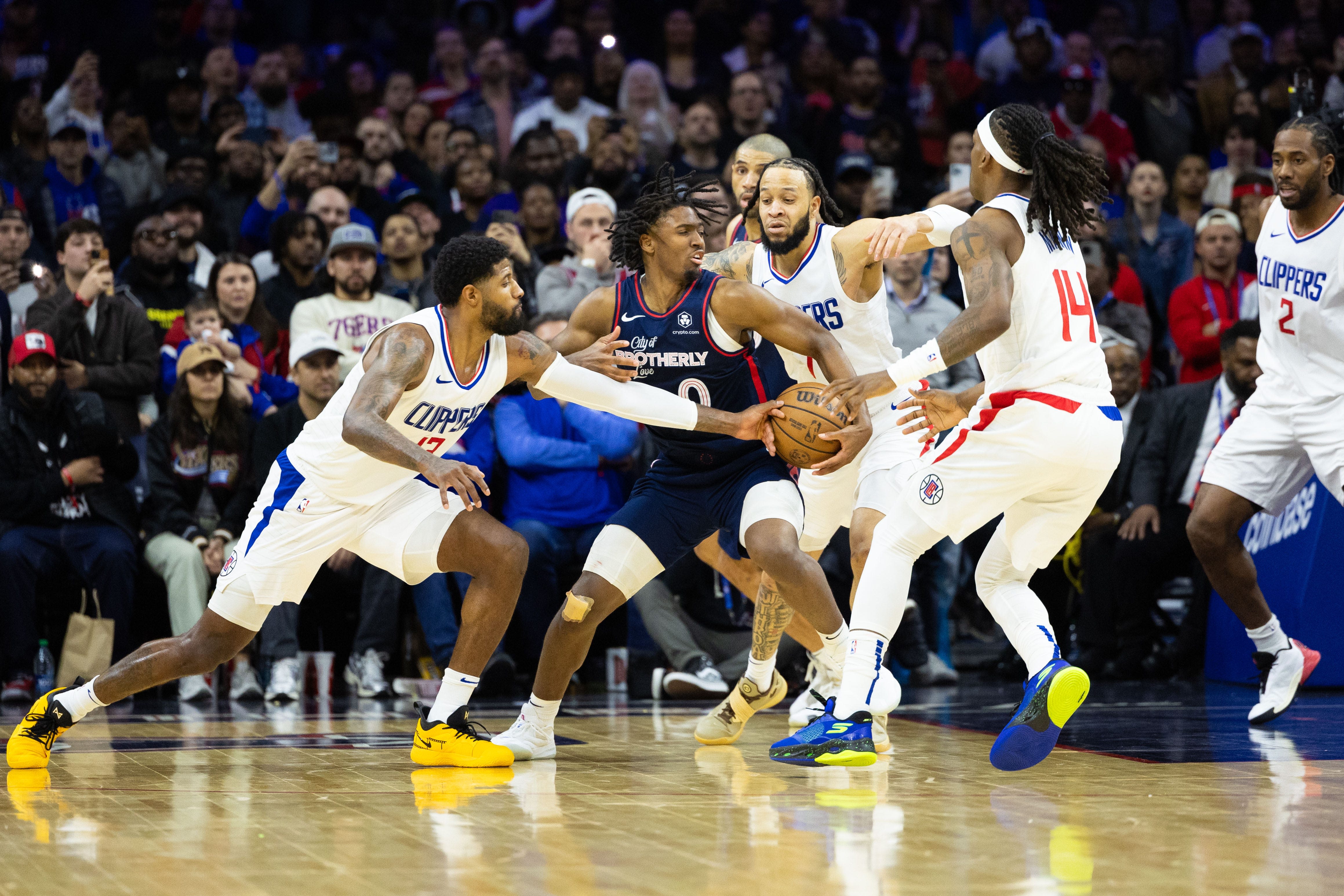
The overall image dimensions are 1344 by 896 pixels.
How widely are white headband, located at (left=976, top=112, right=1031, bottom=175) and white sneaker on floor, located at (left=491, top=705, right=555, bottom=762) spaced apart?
2739 mm

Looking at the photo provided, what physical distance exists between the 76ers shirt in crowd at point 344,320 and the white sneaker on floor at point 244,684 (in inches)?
75.7

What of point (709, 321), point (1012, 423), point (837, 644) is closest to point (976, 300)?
point (1012, 423)

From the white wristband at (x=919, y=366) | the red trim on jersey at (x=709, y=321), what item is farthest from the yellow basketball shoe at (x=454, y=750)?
the white wristband at (x=919, y=366)

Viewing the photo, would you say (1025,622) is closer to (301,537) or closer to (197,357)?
(301,537)

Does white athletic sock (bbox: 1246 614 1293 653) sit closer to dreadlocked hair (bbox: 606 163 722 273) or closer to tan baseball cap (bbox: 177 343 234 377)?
dreadlocked hair (bbox: 606 163 722 273)

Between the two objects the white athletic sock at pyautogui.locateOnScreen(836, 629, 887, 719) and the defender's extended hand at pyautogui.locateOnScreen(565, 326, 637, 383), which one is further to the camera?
the defender's extended hand at pyautogui.locateOnScreen(565, 326, 637, 383)

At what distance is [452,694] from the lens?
5.74 meters

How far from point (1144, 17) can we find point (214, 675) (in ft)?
39.0

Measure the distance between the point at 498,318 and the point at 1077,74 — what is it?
883 centimetres

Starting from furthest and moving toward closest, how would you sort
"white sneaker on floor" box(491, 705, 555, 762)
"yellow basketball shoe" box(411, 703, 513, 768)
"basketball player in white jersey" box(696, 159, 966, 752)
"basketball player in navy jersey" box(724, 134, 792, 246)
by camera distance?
"basketball player in navy jersey" box(724, 134, 792, 246) → "basketball player in white jersey" box(696, 159, 966, 752) → "white sneaker on floor" box(491, 705, 555, 762) → "yellow basketball shoe" box(411, 703, 513, 768)

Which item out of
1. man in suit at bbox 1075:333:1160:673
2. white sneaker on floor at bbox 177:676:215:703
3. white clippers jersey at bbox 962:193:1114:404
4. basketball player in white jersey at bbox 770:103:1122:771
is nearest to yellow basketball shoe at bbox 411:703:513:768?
basketball player in white jersey at bbox 770:103:1122:771

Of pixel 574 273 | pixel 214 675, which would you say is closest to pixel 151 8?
pixel 574 273

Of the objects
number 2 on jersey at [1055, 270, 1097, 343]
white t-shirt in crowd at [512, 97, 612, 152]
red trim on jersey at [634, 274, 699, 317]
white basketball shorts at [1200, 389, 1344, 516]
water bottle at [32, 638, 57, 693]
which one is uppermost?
white t-shirt in crowd at [512, 97, 612, 152]

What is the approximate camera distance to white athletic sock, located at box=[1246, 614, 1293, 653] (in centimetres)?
688
